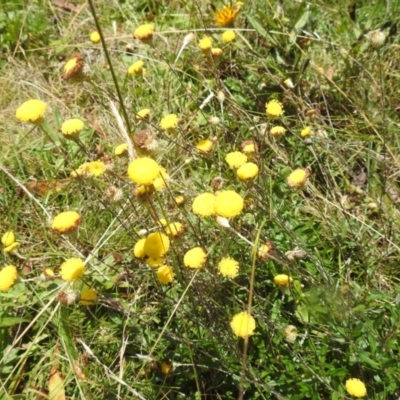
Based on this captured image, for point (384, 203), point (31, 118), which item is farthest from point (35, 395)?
point (384, 203)

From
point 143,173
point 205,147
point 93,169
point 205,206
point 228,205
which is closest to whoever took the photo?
point 143,173

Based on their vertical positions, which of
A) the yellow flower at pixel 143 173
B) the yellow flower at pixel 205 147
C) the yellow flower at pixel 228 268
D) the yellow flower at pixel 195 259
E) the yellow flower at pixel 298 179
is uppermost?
the yellow flower at pixel 143 173

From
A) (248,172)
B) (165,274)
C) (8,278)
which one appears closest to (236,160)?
(248,172)

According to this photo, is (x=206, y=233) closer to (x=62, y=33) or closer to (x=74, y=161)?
(x=74, y=161)

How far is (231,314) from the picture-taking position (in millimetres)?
1634

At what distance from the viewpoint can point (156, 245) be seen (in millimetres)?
1354

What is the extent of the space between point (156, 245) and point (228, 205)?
0.23 m

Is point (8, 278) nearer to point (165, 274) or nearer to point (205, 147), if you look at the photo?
point (165, 274)

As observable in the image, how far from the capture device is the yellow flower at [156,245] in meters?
1.34

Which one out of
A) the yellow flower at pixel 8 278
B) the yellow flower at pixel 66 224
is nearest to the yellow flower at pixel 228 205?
the yellow flower at pixel 66 224

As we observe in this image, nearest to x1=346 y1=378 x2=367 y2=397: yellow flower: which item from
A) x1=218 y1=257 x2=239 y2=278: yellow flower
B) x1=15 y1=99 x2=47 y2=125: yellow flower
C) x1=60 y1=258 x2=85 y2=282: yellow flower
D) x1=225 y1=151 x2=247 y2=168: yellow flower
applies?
x1=218 y1=257 x2=239 y2=278: yellow flower

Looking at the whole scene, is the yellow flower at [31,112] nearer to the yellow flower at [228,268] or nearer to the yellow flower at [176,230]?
the yellow flower at [176,230]

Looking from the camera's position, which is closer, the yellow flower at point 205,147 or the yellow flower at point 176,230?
the yellow flower at point 176,230

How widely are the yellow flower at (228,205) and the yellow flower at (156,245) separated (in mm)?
169
